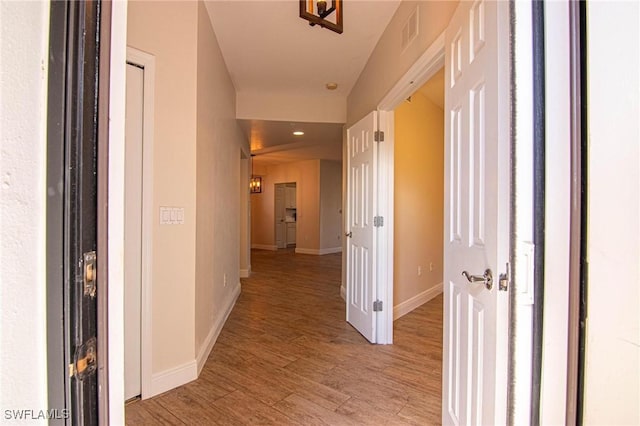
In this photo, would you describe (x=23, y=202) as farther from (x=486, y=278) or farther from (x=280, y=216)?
(x=280, y=216)

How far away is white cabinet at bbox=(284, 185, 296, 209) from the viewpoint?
9.53 meters

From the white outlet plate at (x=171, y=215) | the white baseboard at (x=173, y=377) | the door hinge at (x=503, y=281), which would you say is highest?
the white outlet plate at (x=171, y=215)

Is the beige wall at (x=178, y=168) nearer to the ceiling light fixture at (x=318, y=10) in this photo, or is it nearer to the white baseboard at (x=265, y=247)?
the ceiling light fixture at (x=318, y=10)

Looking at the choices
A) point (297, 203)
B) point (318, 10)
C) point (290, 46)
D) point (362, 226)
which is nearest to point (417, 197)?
point (362, 226)

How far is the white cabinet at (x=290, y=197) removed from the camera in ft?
31.3

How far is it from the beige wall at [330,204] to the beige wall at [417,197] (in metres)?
4.51

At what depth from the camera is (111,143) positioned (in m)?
0.52

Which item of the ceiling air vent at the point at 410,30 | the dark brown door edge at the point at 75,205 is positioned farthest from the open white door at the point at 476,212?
the dark brown door edge at the point at 75,205

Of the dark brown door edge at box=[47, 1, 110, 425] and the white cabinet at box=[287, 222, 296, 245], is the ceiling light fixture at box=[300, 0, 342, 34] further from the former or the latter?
the white cabinet at box=[287, 222, 296, 245]

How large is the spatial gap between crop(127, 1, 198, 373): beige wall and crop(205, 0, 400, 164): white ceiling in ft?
1.64

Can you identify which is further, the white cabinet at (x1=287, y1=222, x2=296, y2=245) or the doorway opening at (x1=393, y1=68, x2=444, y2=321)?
the white cabinet at (x1=287, y1=222, x2=296, y2=245)

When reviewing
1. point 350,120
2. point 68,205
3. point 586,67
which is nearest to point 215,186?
point 350,120

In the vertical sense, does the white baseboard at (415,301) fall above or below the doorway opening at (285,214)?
below
